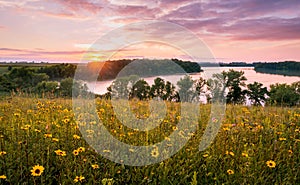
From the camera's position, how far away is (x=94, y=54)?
612 centimetres

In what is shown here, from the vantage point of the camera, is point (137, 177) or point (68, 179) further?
point (137, 177)

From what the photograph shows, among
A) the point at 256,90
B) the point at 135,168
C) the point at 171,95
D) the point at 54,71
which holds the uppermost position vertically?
the point at 54,71

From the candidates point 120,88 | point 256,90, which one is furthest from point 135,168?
point 256,90

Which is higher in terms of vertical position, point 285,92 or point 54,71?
point 54,71

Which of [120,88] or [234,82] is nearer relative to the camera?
[120,88]

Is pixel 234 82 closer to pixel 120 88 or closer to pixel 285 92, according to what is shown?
pixel 285 92

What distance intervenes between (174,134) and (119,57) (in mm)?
2670

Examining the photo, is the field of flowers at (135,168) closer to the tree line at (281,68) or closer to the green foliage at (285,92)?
the green foliage at (285,92)

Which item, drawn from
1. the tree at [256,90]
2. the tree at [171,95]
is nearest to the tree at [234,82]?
the tree at [256,90]

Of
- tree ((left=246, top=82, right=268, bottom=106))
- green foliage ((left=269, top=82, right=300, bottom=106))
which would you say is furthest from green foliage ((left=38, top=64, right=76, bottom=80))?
green foliage ((left=269, top=82, right=300, bottom=106))

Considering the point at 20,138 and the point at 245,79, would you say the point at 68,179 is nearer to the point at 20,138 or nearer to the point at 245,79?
the point at 20,138

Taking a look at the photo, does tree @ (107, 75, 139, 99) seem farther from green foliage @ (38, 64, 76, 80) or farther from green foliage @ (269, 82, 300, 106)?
green foliage @ (38, 64, 76, 80)

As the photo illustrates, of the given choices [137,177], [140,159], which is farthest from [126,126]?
[137,177]

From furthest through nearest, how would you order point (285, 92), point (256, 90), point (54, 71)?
point (54, 71), point (256, 90), point (285, 92)
